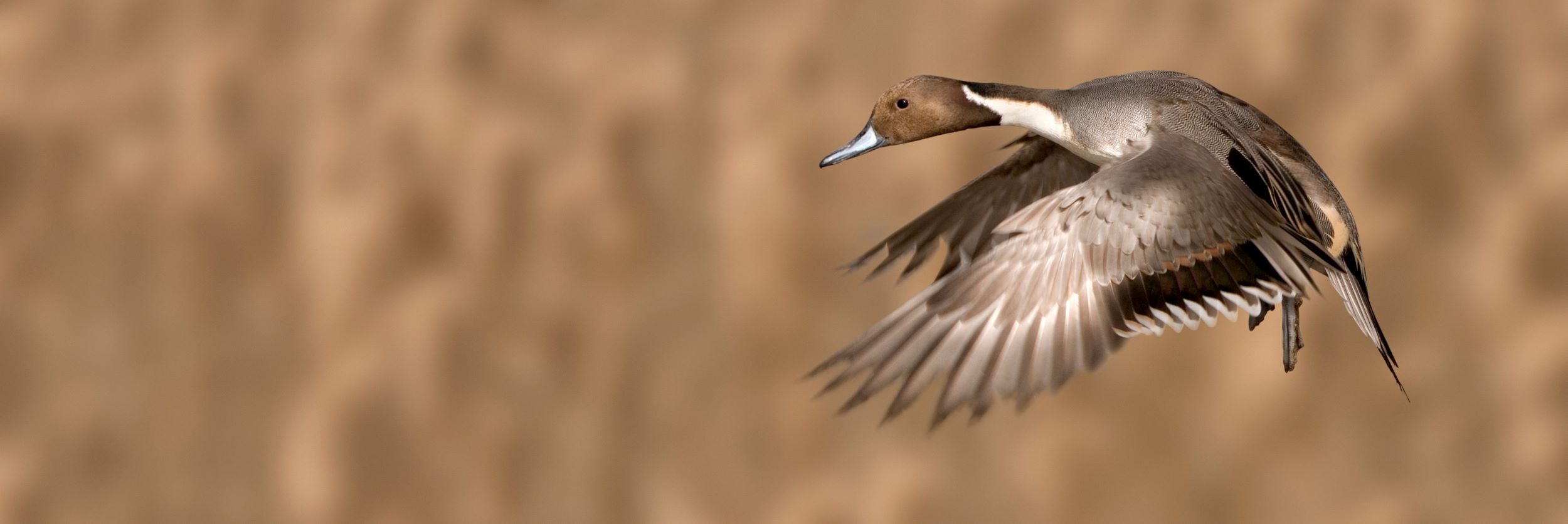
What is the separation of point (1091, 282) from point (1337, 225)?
20 centimetres

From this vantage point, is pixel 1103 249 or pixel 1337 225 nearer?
pixel 1103 249

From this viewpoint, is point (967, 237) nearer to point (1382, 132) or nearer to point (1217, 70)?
point (1217, 70)

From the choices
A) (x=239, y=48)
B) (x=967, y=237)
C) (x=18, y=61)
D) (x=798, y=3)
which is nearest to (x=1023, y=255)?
(x=967, y=237)

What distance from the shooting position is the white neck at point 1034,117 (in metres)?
0.80

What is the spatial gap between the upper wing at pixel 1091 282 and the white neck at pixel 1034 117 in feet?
0.16

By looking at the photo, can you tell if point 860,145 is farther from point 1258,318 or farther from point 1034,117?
point 1258,318

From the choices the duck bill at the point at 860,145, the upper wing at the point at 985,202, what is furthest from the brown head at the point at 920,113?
the upper wing at the point at 985,202

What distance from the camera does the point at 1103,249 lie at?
75 cm

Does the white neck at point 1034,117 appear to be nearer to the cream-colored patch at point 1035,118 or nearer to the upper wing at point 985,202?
the cream-colored patch at point 1035,118

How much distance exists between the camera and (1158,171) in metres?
0.73

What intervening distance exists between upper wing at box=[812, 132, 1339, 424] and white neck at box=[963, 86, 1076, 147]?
0.16 ft

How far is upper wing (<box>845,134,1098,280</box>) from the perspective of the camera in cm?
96

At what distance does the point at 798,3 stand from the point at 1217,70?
0.39 metres

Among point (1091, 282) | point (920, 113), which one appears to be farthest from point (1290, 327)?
point (920, 113)
